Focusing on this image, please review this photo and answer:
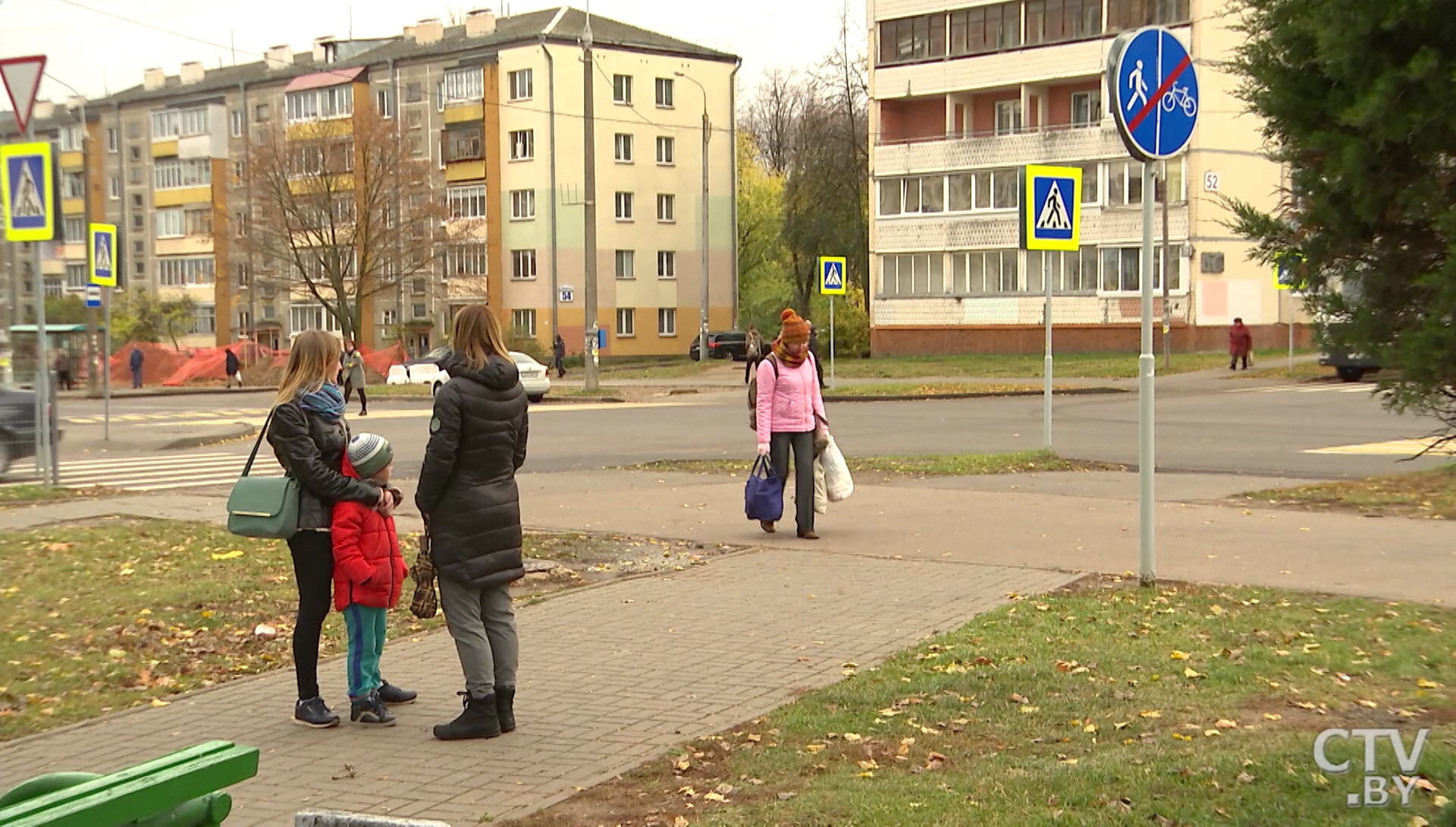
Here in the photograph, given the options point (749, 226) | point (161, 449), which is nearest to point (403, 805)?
point (161, 449)

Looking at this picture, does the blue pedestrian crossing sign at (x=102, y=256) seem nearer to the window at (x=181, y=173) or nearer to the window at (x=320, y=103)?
the window at (x=320, y=103)

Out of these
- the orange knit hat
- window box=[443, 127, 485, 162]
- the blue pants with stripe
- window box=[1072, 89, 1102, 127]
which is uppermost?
window box=[443, 127, 485, 162]

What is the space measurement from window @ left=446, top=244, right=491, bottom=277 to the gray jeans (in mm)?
71614

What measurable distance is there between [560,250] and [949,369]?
31219mm

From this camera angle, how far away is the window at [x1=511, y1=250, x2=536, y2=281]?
76375mm

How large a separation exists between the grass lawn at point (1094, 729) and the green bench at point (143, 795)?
1.83m

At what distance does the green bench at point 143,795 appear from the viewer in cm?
310

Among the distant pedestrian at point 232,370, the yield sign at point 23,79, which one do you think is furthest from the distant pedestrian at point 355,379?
the distant pedestrian at point 232,370

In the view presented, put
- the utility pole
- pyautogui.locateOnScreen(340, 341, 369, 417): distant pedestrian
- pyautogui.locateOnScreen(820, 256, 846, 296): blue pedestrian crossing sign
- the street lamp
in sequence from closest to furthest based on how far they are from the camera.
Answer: pyautogui.locateOnScreen(340, 341, 369, 417): distant pedestrian, pyautogui.locateOnScreen(820, 256, 846, 296): blue pedestrian crossing sign, the utility pole, the street lamp

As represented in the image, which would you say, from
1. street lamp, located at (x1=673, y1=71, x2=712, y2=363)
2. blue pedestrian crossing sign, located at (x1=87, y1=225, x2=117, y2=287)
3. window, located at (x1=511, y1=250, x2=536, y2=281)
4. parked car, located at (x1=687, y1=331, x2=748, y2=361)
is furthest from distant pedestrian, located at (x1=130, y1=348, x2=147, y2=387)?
blue pedestrian crossing sign, located at (x1=87, y1=225, x2=117, y2=287)

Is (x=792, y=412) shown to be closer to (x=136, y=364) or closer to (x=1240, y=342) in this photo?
(x=1240, y=342)

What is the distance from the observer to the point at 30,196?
16.6m

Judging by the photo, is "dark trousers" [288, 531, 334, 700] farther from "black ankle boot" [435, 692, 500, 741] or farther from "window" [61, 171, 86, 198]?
"window" [61, 171, 86, 198]

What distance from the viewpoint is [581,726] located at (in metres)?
6.60
